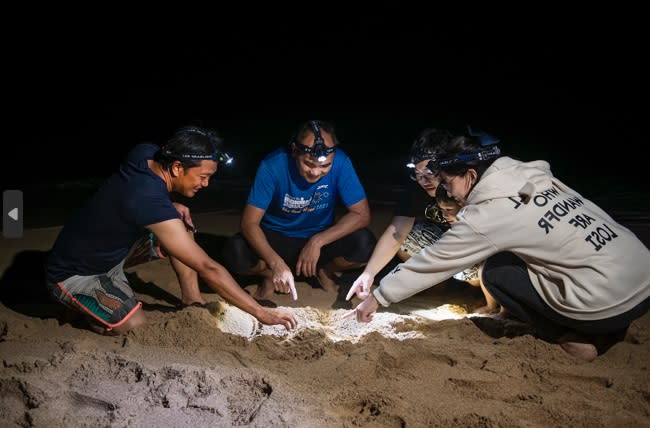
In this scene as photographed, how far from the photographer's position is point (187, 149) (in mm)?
2852

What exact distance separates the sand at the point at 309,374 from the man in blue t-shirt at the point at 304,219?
1.74 feet

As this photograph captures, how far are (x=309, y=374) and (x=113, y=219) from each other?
1.26 meters

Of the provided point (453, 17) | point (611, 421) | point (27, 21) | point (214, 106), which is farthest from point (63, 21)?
point (611, 421)

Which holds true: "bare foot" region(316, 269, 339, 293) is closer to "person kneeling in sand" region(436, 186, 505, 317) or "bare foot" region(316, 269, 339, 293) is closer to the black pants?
"person kneeling in sand" region(436, 186, 505, 317)

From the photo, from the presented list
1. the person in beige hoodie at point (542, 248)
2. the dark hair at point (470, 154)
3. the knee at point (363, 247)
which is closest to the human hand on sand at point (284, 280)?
the knee at point (363, 247)

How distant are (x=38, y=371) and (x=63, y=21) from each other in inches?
806

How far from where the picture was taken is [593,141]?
1372 cm

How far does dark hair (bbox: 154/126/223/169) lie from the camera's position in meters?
2.85

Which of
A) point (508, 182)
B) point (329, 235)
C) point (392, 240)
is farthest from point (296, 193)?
point (508, 182)

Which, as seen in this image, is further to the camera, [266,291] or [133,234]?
[266,291]

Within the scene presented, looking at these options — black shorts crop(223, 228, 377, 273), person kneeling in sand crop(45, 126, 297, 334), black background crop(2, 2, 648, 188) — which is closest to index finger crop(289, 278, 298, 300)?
person kneeling in sand crop(45, 126, 297, 334)

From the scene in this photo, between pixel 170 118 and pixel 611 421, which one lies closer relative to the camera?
pixel 611 421

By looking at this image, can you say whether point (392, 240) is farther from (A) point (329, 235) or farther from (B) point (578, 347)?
(B) point (578, 347)

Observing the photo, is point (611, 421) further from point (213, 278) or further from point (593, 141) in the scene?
point (593, 141)
